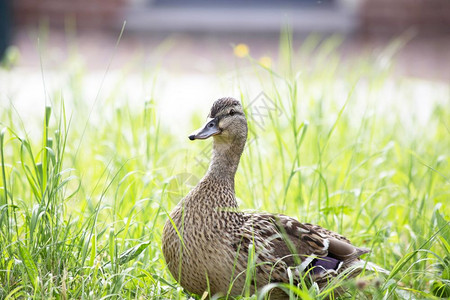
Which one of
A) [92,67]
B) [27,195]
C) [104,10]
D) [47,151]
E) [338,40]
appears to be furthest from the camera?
[104,10]

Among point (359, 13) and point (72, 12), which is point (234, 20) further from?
point (72, 12)

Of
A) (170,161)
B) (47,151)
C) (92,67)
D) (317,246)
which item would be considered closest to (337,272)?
(317,246)

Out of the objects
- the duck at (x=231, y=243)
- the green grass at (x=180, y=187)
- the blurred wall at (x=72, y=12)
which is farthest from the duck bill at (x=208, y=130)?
the blurred wall at (x=72, y=12)

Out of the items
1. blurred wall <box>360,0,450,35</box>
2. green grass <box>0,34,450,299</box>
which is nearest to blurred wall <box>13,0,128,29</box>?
blurred wall <box>360,0,450,35</box>

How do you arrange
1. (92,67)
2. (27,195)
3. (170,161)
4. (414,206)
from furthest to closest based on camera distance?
1. (92,67)
2. (170,161)
3. (27,195)
4. (414,206)

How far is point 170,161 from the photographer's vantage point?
4430 millimetres

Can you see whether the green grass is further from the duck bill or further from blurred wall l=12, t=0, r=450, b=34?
blurred wall l=12, t=0, r=450, b=34

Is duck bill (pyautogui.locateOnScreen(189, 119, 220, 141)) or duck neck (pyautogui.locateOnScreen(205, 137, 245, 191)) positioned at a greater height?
duck bill (pyautogui.locateOnScreen(189, 119, 220, 141))

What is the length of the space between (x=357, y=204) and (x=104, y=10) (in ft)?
27.0

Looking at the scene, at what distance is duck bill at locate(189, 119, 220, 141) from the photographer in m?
2.86

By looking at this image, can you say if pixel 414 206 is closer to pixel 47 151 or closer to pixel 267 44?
pixel 47 151

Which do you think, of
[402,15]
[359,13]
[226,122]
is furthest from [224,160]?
[402,15]

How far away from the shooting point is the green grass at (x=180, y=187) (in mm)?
2742

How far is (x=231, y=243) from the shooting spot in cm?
289
